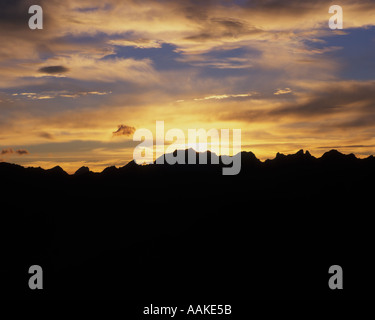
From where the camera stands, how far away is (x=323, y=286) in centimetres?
13112

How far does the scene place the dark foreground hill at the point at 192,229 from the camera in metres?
138

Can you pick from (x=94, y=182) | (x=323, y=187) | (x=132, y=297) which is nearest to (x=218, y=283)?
(x=132, y=297)

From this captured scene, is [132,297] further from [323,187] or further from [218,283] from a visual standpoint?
[323,187]

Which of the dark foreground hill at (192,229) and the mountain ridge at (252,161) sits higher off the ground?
the mountain ridge at (252,161)

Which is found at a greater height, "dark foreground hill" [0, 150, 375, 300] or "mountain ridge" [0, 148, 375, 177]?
"mountain ridge" [0, 148, 375, 177]

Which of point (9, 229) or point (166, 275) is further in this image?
point (9, 229)

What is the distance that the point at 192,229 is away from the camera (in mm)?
160125

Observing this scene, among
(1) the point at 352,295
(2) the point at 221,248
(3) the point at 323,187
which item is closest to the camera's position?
(1) the point at 352,295

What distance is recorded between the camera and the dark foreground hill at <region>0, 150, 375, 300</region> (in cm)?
13750

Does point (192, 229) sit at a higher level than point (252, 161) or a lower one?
lower

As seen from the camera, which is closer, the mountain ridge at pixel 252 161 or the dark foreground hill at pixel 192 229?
the dark foreground hill at pixel 192 229

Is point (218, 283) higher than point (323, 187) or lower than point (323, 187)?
lower

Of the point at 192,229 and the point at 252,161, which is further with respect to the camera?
the point at 252,161
